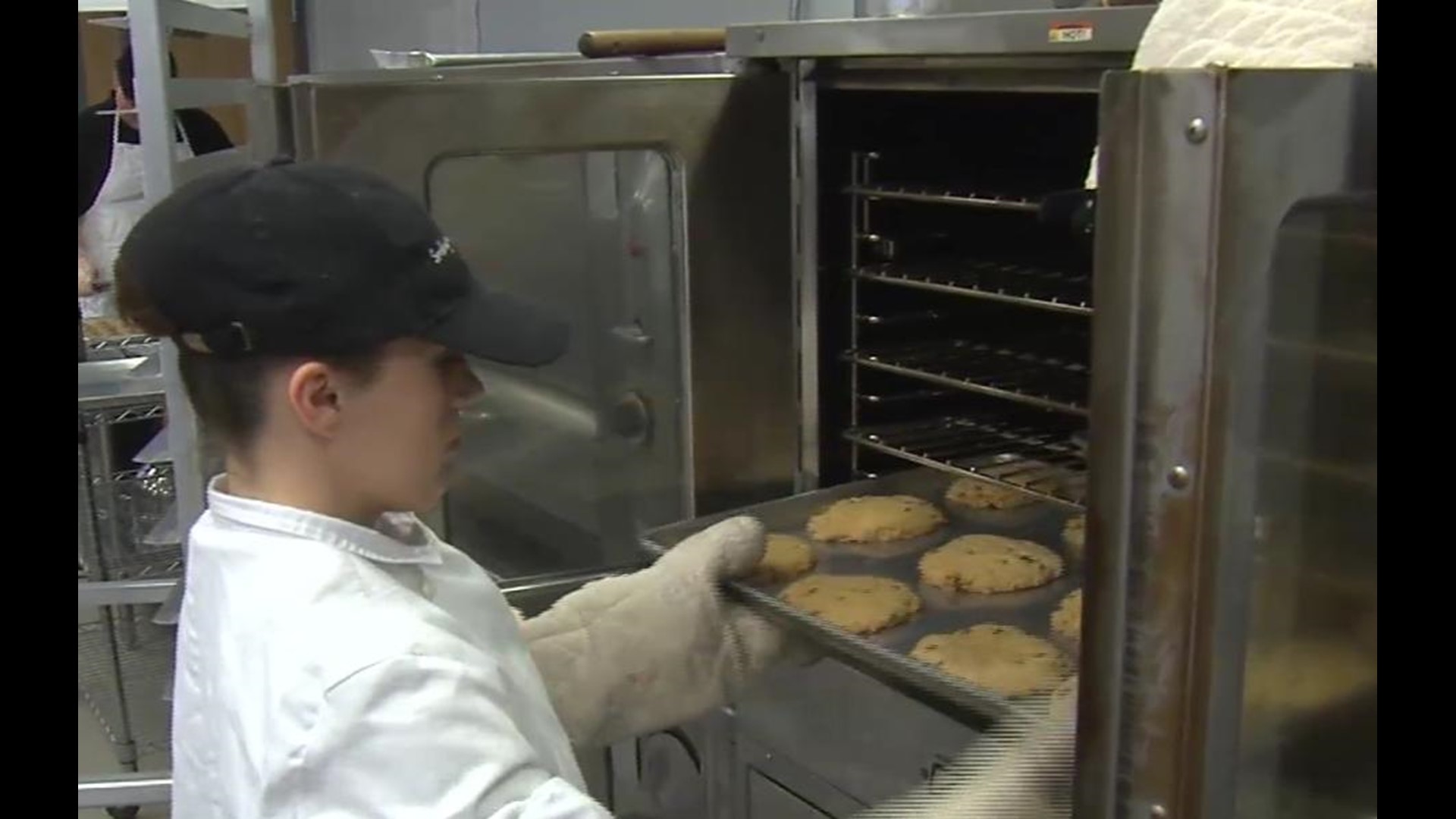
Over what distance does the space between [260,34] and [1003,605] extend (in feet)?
3.98

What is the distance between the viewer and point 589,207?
1.72m

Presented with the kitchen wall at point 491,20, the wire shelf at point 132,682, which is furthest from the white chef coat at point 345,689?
the kitchen wall at point 491,20

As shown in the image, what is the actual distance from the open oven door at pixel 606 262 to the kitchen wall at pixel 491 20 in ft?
5.30

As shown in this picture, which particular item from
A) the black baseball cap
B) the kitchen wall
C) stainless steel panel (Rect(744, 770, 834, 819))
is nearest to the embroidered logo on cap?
the black baseball cap

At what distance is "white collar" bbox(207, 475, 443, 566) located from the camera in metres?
0.91

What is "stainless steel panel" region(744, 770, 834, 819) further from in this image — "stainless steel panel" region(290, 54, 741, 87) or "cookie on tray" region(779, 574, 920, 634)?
"stainless steel panel" region(290, 54, 741, 87)

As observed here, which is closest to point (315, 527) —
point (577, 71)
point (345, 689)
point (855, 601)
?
point (345, 689)

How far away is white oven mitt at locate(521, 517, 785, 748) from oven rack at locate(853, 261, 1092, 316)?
0.36 meters

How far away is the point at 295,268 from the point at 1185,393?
568 mm

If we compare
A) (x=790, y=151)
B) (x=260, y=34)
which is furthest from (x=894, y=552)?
(x=260, y=34)

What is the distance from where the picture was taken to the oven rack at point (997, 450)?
1.46 meters

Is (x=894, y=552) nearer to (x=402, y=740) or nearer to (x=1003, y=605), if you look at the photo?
(x=1003, y=605)

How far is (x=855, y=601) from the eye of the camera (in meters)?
1.29

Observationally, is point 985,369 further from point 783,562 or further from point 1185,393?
point 1185,393
